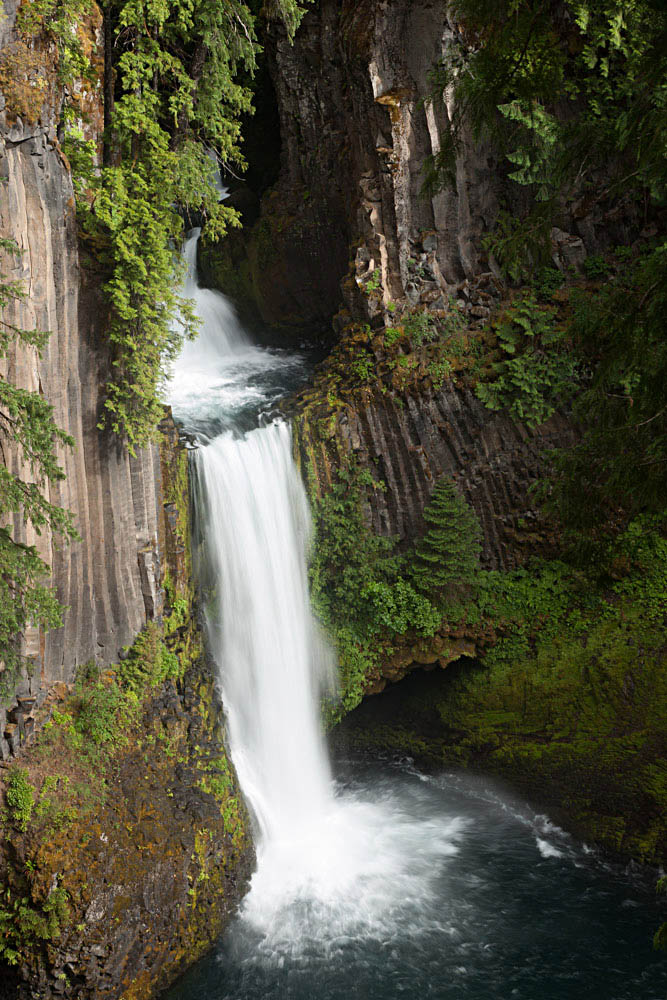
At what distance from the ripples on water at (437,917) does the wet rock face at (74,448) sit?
3.72 metres

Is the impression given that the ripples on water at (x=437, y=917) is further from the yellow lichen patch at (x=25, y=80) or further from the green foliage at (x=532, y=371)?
the yellow lichen patch at (x=25, y=80)

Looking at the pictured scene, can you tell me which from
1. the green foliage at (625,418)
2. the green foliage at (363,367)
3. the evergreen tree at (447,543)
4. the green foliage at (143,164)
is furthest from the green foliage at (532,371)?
the green foliage at (625,418)

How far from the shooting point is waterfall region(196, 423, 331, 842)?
9320mm

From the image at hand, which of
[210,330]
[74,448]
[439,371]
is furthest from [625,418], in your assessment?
[210,330]

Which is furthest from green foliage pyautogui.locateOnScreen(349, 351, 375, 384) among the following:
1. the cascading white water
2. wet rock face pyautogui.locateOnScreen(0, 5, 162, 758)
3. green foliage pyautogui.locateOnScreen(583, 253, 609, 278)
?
wet rock face pyautogui.locateOnScreen(0, 5, 162, 758)

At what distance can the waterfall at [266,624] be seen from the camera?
30.6 feet

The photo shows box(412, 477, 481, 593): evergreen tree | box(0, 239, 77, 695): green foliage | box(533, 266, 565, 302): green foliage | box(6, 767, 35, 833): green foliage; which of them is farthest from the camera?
box(533, 266, 565, 302): green foliage

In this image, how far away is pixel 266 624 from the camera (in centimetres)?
979

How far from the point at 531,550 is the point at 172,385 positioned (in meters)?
7.42

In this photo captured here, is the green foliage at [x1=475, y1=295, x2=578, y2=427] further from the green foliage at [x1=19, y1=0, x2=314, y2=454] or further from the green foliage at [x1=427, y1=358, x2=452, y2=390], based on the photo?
the green foliage at [x1=19, y1=0, x2=314, y2=454]

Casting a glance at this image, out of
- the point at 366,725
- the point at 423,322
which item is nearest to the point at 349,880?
the point at 366,725

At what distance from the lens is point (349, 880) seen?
8.29 m

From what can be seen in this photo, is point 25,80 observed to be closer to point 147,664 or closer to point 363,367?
point 363,367

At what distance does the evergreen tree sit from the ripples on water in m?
3.56
